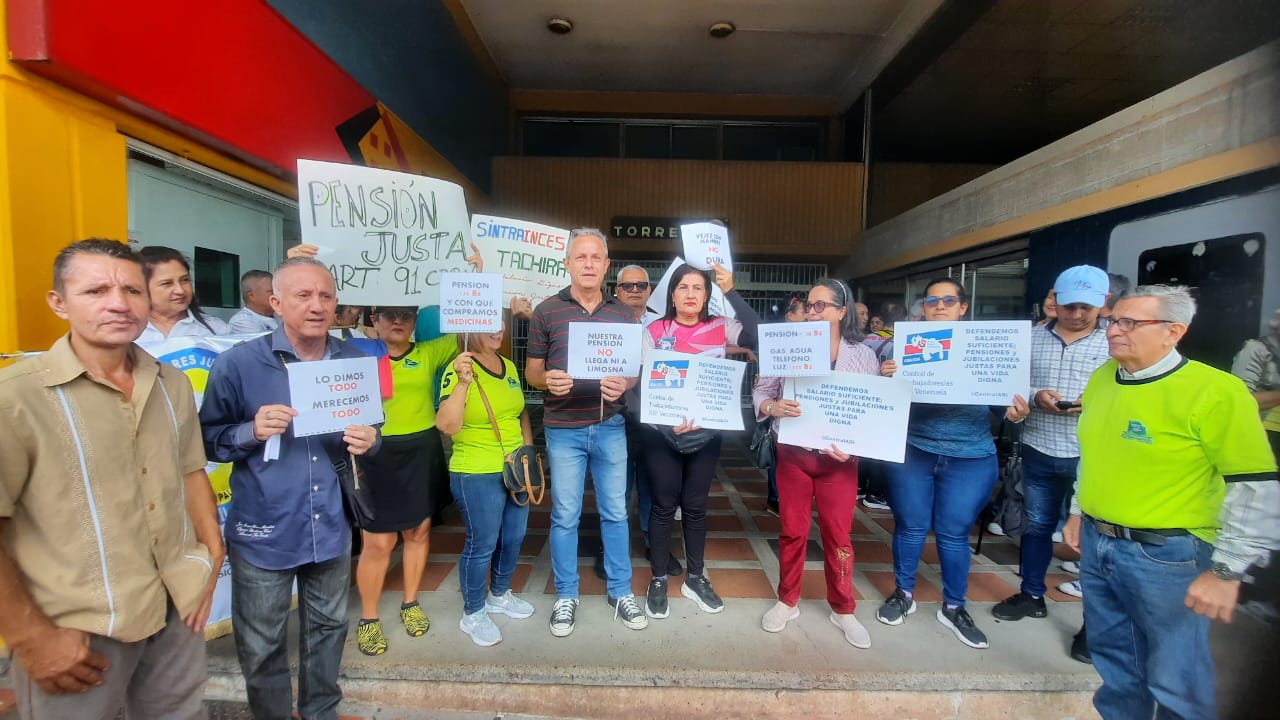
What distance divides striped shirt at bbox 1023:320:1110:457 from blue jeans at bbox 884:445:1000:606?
0.33m

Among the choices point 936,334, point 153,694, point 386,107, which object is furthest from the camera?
point 386,107

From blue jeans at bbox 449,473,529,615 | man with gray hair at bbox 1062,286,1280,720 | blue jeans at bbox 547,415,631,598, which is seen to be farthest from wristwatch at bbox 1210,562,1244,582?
blue jeans at bbox 449,473,529,615

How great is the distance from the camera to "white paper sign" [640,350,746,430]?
2771 millimetres

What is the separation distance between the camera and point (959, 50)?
24.3 feet

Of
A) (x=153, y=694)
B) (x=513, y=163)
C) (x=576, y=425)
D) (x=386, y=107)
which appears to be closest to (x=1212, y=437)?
(x=576, y=425)

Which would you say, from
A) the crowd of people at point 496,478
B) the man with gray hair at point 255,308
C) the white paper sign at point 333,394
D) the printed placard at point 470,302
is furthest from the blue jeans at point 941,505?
the man with gray hair at point 255,308

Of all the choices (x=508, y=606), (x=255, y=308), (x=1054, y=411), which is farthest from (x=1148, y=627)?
(x=255, y=308)

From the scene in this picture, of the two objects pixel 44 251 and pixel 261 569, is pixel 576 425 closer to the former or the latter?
pixel 261 569

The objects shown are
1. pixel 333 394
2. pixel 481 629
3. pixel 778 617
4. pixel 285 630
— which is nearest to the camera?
pixel 333 394

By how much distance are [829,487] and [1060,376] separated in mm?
1476

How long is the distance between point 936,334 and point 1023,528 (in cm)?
146

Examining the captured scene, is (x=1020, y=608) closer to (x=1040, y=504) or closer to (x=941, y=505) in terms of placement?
(x=1040, y=504)

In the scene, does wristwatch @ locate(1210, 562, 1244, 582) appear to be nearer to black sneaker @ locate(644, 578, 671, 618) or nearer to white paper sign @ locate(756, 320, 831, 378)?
white paper sign @ locate(756, 320, 831, 378)

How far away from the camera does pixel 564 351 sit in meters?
2.83
